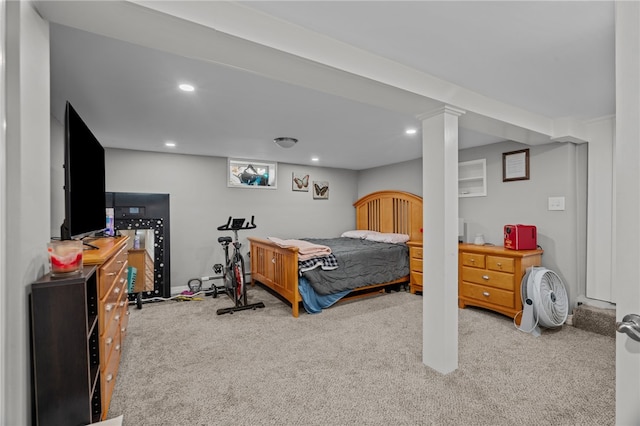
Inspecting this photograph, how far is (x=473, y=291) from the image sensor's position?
12.1 feet

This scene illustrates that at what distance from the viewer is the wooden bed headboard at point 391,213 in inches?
198

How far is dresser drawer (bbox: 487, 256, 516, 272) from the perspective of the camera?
3352mm

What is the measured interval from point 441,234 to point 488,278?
5.95ft

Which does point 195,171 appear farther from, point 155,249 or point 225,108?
point 225,108

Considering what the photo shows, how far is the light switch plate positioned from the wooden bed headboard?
5.85ft

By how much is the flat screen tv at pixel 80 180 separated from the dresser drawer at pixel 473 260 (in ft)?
12.5

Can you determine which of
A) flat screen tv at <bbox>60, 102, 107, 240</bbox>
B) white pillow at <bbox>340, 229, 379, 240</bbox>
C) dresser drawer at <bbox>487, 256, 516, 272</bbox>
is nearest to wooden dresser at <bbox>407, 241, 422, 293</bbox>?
white pillow at <bbox>340, 229, 379, 240</bbox>

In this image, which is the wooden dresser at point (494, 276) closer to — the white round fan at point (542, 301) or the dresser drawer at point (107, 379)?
the white round fan at point (542, 301)

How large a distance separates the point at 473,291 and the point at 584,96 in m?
2.29

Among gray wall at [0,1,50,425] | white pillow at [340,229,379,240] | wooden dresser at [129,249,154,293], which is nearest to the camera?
gray wall at [0,1,50,425]

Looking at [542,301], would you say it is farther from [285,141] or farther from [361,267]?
[285,141]

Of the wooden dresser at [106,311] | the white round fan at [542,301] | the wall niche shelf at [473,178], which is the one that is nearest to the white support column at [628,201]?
the wooden dresser at [106,311]

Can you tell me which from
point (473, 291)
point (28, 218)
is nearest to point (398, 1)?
point (28, 218)

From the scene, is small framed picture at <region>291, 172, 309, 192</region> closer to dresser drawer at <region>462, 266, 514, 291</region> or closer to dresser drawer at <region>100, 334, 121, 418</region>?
dresser drawer at <region>462, 266, 514, 291</region>
